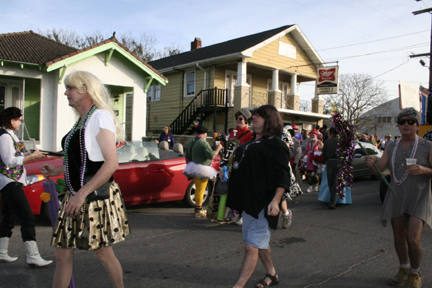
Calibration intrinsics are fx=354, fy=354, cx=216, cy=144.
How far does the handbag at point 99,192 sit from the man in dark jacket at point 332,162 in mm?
5871

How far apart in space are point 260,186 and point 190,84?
20.0m

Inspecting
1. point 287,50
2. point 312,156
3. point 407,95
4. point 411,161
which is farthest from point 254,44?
point 411,161

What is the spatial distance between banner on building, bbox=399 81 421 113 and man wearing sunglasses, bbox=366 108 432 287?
11.0 metres

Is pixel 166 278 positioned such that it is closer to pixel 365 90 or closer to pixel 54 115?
pixel 54 115

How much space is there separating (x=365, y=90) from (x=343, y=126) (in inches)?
1545

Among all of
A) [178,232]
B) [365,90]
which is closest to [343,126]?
[178,232]

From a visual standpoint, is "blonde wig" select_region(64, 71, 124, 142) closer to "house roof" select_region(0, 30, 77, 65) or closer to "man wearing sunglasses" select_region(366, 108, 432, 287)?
"man wearing sunglasses" select_region(366, 108, 432, 287)

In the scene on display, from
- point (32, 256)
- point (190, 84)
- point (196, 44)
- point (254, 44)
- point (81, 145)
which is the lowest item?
point (32, 256)

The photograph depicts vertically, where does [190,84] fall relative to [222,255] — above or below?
above

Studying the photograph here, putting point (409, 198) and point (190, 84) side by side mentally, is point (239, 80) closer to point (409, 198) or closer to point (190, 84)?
point (190, 84)

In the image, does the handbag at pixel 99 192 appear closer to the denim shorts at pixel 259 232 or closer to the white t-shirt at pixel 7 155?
the denim shorts at pixel 259 232

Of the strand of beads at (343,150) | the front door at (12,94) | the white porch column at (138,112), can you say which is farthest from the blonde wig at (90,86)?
the white porch column at (138,112)

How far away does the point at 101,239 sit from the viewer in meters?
2.45

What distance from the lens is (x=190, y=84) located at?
22547 millimetres
